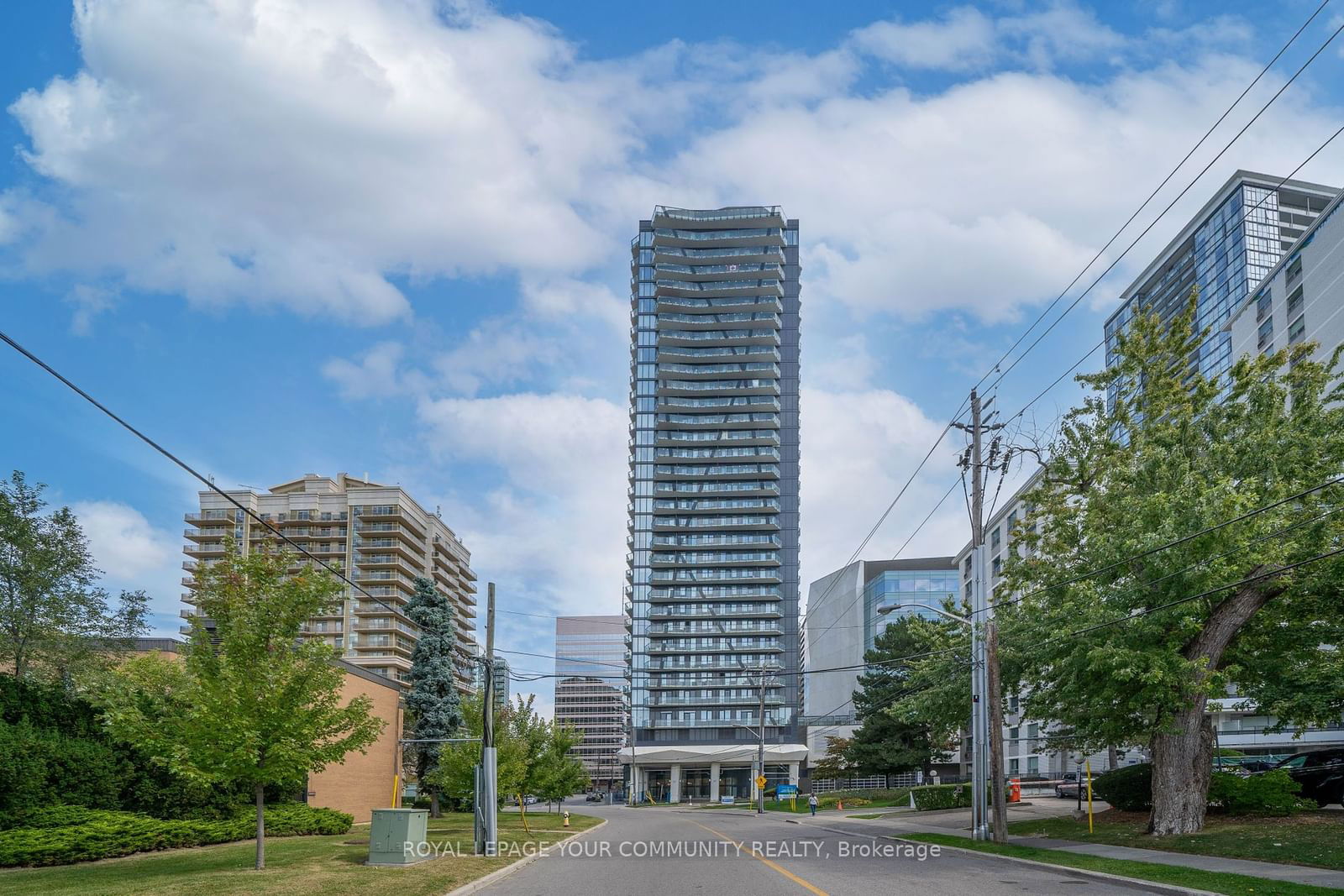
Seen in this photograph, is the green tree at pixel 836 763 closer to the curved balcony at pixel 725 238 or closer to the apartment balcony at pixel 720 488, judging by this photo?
the apartment balcony at pixel 720 488

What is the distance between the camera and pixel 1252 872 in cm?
1748

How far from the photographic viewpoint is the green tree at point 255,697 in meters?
20.1

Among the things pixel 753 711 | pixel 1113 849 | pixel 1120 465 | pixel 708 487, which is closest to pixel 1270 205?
pixel 708 487

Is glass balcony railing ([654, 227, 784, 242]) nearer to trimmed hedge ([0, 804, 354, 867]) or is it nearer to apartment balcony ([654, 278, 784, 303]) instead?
apartment balcony ([654, 278, 784, 303])

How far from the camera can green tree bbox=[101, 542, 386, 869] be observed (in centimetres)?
2009

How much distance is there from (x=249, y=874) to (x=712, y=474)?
119 meters

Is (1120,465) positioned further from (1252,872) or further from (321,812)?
(321,812)

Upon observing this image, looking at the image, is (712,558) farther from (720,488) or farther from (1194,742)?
(1194,742)

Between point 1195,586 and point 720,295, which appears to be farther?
point 720,295

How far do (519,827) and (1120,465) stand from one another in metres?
26.7

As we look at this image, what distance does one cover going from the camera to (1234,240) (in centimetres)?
11969

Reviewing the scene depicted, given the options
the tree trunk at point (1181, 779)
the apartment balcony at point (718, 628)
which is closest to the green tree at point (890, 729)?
the tree trunk at point (1181, 779)

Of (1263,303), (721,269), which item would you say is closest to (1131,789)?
(1263,303)

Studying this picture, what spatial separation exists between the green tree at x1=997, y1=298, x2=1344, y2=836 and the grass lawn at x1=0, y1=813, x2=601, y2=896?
47.1 ft
